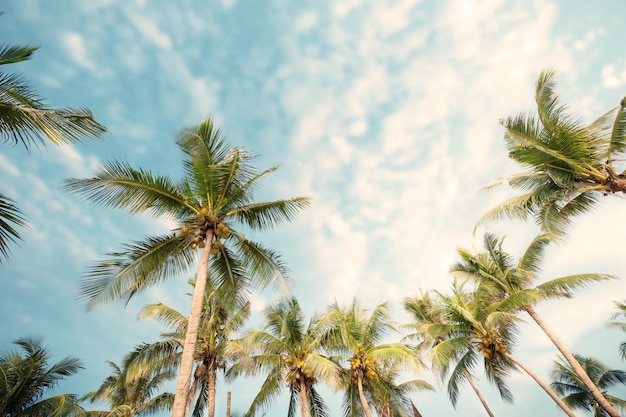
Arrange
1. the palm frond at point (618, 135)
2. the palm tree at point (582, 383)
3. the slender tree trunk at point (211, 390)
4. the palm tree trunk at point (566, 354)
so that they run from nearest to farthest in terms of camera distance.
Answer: the palm frond at point (618, 135), the palm tree trunk at point (566, 354), the slender tree trunk at point (211, 390), the palm tree at point (582, 383)

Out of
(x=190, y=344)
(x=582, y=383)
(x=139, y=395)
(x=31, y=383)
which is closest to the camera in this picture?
(x=190, y=344)

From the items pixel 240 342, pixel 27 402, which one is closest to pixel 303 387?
pixel 240 342

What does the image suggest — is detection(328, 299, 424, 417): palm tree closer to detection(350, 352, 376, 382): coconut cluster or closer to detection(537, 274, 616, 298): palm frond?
detection(350, 352, 376, 382): coconut cluster

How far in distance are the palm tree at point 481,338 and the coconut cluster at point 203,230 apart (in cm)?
1125

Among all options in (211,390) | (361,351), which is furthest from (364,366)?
(211,390)

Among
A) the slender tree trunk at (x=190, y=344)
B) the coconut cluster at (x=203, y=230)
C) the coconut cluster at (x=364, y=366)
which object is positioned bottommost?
the slender tree trunk at (x=190, y=344)

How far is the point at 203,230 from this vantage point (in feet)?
31.8

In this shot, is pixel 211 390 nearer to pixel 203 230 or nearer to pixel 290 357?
pixel 290 357

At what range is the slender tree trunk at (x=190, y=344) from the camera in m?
7.05

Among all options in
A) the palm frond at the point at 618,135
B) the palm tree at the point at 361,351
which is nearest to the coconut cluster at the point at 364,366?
the palm tree at the point at 361,351

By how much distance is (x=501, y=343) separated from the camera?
15734 mm

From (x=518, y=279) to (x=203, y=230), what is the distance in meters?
15.9

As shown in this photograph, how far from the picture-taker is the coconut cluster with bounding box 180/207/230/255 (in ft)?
31.3

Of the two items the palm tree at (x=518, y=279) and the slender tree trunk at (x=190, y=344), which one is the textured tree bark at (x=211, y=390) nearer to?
the slender tree trunk at (x=190, y=344)
